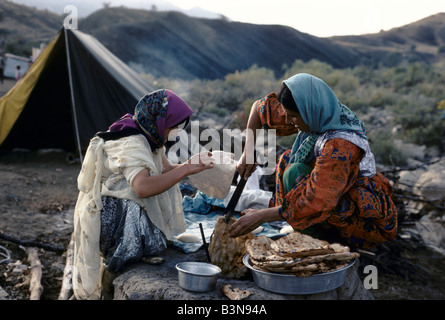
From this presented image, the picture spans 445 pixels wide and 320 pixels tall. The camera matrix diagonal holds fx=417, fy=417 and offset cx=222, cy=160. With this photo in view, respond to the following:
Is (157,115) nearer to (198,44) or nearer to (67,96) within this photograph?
(67,96)

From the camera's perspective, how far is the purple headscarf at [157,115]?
2.33 metres

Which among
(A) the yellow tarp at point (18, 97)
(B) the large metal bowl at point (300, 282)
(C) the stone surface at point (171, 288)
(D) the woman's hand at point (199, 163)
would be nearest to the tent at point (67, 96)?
(A) the yellow tarp at point (18, 97)

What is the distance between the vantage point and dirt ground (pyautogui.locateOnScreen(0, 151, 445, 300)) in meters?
2.98

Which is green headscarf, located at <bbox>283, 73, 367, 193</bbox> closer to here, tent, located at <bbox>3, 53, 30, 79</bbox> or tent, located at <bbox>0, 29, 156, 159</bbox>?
tent, located at <bbox>0, 29, 156, 159</bbox>

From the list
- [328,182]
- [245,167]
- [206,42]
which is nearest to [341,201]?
[328,182]

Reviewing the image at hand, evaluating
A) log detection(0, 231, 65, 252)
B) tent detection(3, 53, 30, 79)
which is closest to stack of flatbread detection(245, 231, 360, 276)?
log detection(0, 231, 65, 252)

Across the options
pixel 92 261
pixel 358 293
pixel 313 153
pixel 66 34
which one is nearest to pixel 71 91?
pixel 66 34

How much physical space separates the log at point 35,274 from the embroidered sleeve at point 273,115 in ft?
5.94

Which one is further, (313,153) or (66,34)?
(66,34)

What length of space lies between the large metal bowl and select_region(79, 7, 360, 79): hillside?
2574cm

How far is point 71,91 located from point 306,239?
4.63 meters

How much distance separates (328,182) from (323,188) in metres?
0.04

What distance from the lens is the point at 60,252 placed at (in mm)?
3402

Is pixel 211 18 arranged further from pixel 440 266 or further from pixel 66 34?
pixel 440 266
